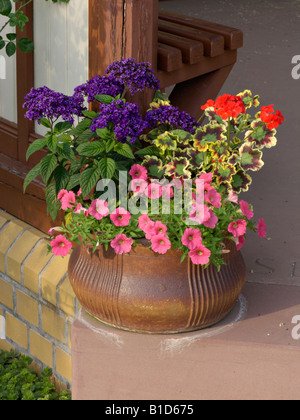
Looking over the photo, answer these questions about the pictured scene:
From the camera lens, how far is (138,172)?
292cm

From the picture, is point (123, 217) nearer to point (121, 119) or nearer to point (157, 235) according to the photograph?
point (157, 235)

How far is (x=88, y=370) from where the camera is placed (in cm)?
299

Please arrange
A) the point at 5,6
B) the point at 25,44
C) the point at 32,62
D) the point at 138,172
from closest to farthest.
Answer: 1. the point at 138,172
2. the point at 5,6
3. the point at 25,44
4. the point at 32,62

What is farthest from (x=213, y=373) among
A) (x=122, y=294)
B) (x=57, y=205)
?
(x=57, y=205)

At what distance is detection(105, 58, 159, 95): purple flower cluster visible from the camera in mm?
2910

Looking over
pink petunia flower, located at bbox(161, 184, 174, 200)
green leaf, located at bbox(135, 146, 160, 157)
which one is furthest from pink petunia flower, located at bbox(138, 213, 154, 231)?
green leaf, located at bbox(135, 146, 160, 157)

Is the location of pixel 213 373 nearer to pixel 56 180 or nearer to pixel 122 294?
pixel 122 294

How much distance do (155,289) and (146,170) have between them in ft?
1.43

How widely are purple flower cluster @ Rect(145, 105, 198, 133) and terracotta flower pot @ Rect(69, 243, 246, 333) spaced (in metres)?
0.51

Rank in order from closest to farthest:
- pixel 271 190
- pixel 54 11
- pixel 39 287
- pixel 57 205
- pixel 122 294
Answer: pixel 122 294, pixel 57 205, pixel 54 11, pixel 39 287, pixel 271 190

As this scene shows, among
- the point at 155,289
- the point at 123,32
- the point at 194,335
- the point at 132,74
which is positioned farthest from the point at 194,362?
the point at 123,32

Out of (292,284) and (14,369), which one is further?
(14,369)

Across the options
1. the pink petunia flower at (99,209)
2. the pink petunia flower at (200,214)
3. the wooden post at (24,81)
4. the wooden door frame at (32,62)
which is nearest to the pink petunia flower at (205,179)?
the pink petunia flower at (200,214)
